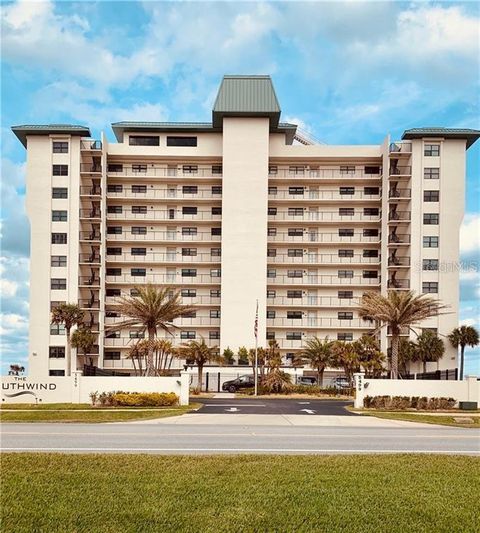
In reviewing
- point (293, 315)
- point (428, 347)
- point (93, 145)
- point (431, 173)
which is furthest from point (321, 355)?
point (93, 145)

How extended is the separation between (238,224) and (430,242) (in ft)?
65.7

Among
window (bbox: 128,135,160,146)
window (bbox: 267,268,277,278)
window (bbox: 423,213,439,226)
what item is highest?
window (bbox: 128,135,160,146)

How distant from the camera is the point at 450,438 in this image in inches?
775

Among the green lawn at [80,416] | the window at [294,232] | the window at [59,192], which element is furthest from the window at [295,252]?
the green lawn at [80,416]

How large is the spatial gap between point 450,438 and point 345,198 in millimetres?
50905

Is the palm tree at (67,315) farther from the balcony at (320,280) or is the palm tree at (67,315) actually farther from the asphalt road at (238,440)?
the asphalt road at (238,440)

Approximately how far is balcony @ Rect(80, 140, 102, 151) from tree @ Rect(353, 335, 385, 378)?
110 ft

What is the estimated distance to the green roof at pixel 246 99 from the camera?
6619 centimetres

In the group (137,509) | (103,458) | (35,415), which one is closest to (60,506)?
(137,509)

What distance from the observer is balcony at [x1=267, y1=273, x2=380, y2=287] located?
68.1m

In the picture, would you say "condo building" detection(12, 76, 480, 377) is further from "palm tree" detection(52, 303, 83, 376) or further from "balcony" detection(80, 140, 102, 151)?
"palm tree" detection(52, 303, 83, 376)

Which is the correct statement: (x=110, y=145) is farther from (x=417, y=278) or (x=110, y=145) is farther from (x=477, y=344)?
(x=477, y=344)

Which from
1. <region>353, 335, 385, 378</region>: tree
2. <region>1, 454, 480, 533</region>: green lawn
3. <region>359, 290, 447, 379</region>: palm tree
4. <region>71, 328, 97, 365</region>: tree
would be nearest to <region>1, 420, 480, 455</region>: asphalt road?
<region>1, 454, 480, 533</region>: green lawn

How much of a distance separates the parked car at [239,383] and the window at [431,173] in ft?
93.7
